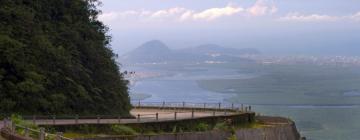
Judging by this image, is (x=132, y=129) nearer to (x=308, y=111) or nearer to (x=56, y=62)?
(x=56, y=62)

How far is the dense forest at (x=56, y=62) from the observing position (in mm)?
31797

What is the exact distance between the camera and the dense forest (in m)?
31.8

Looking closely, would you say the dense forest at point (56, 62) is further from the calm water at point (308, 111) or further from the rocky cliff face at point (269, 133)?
the calm water at point (308, 111)

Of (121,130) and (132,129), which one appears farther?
(132,129)

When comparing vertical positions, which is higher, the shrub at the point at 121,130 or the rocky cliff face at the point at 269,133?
the shrub at the point at 121,130

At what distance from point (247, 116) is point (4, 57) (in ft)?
51.9

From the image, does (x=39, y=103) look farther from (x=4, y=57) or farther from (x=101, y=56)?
(x=101, y=56)

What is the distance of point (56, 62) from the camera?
35.2m

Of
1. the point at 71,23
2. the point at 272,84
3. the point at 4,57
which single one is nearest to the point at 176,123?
the point at 4,57

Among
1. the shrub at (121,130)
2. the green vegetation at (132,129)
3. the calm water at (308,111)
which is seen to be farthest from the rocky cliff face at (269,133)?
the calm water at (308,111)

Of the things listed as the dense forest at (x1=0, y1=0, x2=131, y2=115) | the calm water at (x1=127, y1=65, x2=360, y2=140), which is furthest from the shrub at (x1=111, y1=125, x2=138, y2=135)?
the calm water at (x1=127, y1=65, x2=360, y2=140)

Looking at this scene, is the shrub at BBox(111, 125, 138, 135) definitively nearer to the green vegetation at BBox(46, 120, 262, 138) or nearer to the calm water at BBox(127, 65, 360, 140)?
the green vegetation at BBox(46, 120, 262, 138)

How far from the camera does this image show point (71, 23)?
1623 inches

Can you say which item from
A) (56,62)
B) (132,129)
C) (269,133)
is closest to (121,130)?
(132,129)
